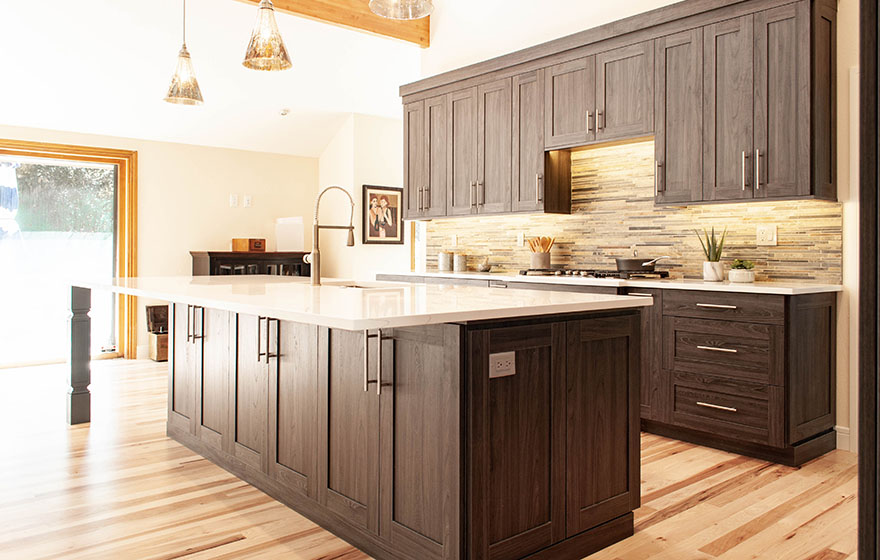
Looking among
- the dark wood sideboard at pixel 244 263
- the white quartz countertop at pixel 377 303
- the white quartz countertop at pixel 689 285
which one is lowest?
the white quartz countertop at pixel 377 303

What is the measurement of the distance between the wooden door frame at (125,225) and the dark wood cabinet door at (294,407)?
4481mm

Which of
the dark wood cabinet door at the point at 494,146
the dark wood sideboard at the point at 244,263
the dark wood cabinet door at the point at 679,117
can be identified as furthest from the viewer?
the dark wood sideboard at the point at 244,263

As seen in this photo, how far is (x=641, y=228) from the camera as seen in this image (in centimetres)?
456

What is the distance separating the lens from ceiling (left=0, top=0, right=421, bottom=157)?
17.2ft

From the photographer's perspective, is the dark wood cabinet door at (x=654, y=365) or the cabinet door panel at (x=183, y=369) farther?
the dark wood cabinet door at (x=654, y=365)

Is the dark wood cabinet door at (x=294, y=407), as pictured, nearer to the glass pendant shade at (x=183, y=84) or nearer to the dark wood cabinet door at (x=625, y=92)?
the glass pendant shade at (x=183, y=84)

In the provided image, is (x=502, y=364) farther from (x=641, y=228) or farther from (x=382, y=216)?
(x=382, y=216)

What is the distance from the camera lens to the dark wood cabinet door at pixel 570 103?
173 inches

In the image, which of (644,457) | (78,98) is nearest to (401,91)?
(78,98)

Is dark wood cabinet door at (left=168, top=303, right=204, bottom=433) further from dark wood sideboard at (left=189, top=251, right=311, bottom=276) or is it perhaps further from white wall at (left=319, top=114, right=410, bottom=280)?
white wall at (left=319, top=114, right=410, bottom=280)

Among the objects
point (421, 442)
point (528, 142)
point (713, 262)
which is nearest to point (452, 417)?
point (421, 442)

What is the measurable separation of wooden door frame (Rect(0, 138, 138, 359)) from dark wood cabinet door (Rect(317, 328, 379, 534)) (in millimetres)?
4877

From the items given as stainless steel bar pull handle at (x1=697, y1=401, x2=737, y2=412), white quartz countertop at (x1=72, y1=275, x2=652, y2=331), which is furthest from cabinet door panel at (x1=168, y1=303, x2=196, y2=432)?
stainless steel bar pull handle at (x1=697, y1=401, x2=737, y2=412)

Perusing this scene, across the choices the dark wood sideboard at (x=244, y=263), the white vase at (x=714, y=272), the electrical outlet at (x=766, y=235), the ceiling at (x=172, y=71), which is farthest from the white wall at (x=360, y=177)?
the electrical outlet at (x=766, y=235)
